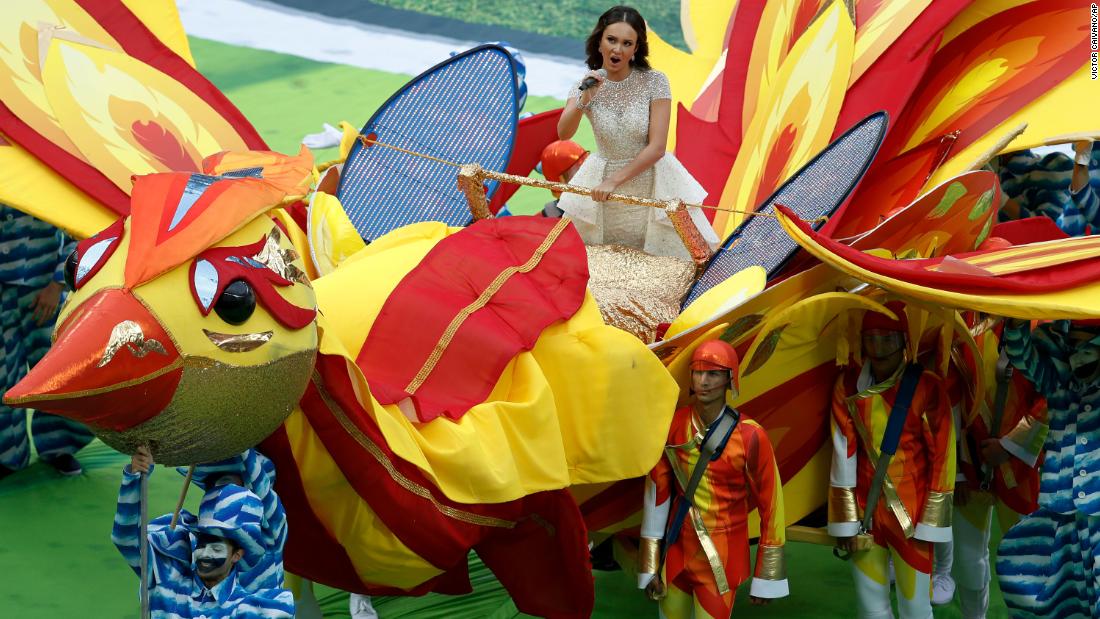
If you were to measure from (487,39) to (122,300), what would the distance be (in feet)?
22.4

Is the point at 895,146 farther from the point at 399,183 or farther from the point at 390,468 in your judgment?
the point at 390,468

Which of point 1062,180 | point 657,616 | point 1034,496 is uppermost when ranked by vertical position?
point 1062,180

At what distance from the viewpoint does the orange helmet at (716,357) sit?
3.48 m

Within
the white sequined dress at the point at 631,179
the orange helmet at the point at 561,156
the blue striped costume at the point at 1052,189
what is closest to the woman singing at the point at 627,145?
the white sequined dress at the point at 631,179

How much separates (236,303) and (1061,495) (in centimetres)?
211

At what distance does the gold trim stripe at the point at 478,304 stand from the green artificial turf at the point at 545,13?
592 cm

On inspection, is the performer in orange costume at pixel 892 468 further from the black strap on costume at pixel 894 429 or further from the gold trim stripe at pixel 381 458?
the gold trim stripe at pixel 381 458

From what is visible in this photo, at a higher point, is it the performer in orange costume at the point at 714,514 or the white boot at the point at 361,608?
the performer in orange costume at the point at 714,514

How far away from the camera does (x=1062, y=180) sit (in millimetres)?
4754

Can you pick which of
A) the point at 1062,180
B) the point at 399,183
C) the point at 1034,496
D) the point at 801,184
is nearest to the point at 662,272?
the point at 801,184

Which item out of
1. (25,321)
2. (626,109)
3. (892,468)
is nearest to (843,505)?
(892,468)

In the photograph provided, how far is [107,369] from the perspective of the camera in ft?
7.91

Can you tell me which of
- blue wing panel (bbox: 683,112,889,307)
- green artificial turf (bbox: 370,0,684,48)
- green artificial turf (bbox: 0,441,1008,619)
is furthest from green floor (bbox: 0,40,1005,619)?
green artificial turf (bbox: 370,0,684,48)

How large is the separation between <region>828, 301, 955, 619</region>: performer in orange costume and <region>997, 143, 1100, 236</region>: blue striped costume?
1006mm
